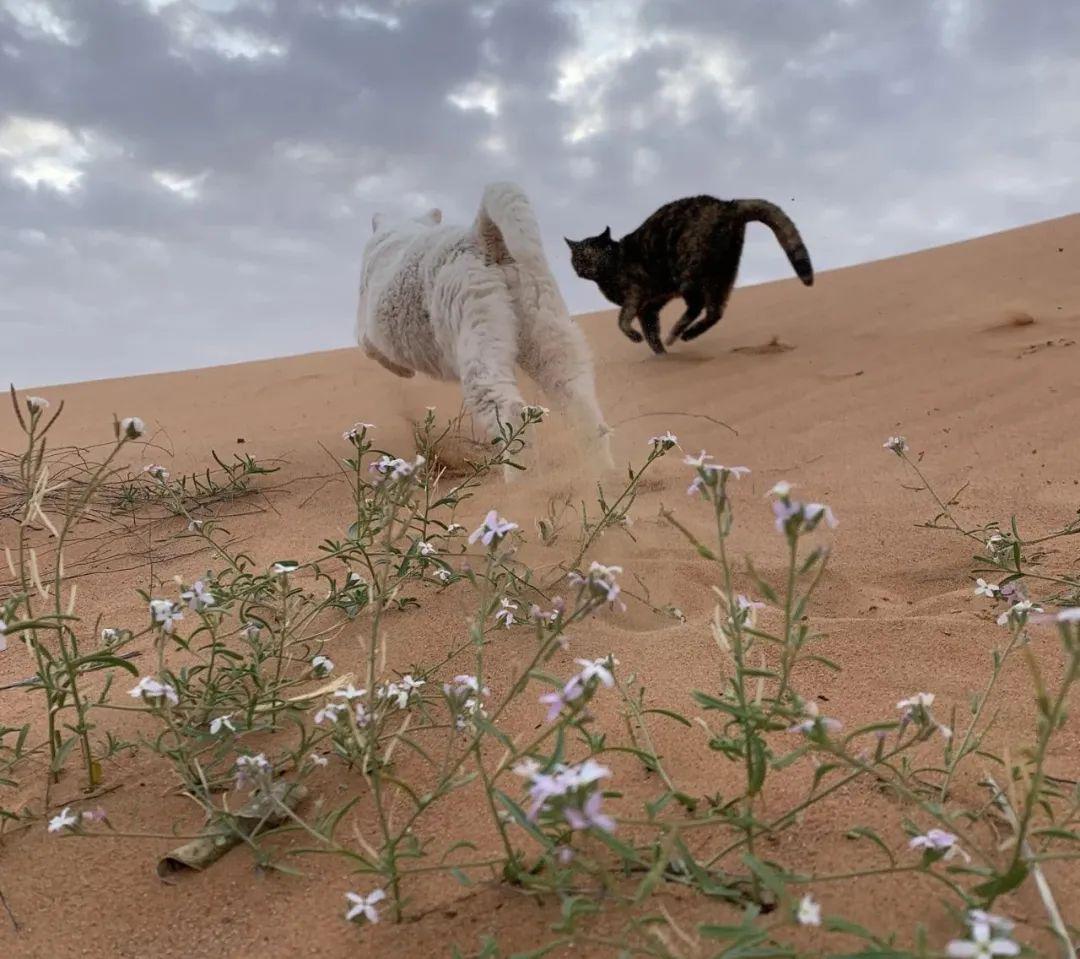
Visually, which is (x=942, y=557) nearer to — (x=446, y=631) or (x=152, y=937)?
(x=446, y=631)

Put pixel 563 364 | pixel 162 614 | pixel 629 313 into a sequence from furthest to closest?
pixel 629 313 → pixel 563 364 → pixel 162 614

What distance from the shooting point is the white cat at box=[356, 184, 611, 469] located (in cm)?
361

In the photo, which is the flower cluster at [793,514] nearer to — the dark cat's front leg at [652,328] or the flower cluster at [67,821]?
the flower cluster at [67,821]

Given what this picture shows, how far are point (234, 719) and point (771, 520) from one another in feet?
7.18

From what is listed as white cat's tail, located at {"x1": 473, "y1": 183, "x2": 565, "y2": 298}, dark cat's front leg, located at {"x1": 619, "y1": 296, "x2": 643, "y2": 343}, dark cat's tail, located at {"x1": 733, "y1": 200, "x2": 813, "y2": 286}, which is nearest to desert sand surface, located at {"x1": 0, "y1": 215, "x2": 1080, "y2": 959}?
dark cat's front leg, located at {"x1": 619, "y1": 296, "x2": 643, "y2": 343}

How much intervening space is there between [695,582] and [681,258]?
187 inches

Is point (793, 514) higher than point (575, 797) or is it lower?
higher

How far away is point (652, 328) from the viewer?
7359mm

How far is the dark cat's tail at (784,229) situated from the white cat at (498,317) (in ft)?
9.25

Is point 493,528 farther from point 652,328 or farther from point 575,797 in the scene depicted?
point 652,328

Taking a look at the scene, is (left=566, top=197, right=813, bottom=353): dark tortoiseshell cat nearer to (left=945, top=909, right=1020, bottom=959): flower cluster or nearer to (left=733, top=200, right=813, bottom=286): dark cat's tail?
(left=733, top=200, right=813, bottom=286): dark cat's tail

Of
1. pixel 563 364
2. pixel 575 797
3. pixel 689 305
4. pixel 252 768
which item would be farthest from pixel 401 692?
pixel 689 305

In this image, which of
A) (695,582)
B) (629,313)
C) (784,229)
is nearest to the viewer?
(695,582)

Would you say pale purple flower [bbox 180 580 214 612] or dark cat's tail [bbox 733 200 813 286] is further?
dark cat's tail [bbox 733 200 813 286]
